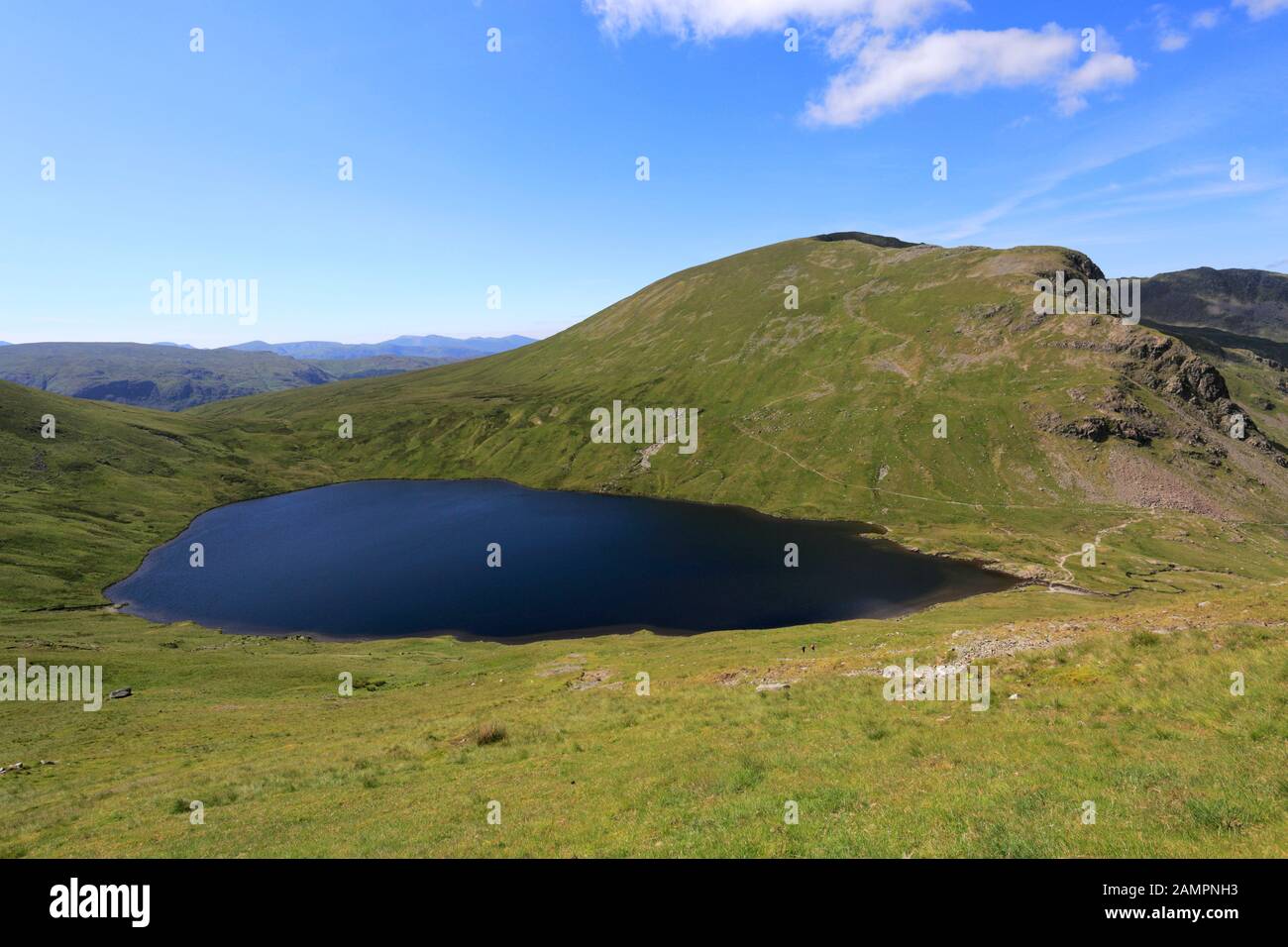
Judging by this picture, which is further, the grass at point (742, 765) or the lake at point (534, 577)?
the lake at point (534, 577)

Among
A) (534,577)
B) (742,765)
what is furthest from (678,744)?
(534,577)

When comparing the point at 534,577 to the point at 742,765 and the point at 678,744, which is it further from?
the point at 742,765

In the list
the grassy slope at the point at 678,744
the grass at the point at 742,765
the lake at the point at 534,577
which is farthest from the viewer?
the lake at the point at 534,577

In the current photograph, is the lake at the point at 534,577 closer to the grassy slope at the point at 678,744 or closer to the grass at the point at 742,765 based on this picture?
the grassy slope at the point at 678,744

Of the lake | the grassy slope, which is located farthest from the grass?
the lake

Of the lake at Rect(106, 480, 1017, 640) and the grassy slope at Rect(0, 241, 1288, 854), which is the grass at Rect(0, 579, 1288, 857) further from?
the lake at Rect(106, 480, 1017, 640)

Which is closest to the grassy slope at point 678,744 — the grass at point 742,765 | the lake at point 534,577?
the grass at point 742,765

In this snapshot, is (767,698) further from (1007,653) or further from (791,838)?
(791,838)
